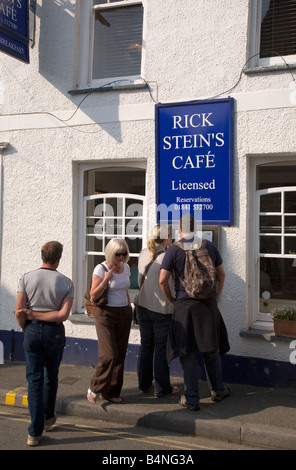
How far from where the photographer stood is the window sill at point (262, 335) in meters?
6.07

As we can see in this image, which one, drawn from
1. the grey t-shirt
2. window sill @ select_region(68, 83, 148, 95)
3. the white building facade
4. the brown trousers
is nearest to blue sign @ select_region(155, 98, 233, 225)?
the white building facade

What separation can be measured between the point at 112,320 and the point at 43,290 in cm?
106

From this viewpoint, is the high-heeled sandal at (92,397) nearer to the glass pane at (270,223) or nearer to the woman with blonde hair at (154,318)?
the woman with blonde hair at (154,318)

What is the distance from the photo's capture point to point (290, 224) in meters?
6.39

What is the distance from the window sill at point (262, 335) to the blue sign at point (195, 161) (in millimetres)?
1375

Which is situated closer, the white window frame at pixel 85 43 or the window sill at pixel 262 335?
the window sill at pixel 262 335

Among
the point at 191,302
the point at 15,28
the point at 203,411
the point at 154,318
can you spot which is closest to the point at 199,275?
the point at 191,302

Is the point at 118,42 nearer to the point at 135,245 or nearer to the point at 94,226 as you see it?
the point at 94,226

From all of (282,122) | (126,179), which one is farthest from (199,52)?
(126,179)

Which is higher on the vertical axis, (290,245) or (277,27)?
(277,27)

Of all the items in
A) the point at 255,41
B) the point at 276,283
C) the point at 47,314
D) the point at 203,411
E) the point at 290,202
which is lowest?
the point at 203,411

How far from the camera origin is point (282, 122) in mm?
6160

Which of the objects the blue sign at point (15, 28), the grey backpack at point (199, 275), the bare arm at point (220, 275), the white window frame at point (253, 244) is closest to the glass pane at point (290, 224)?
the white window frame at point (253, 244)
